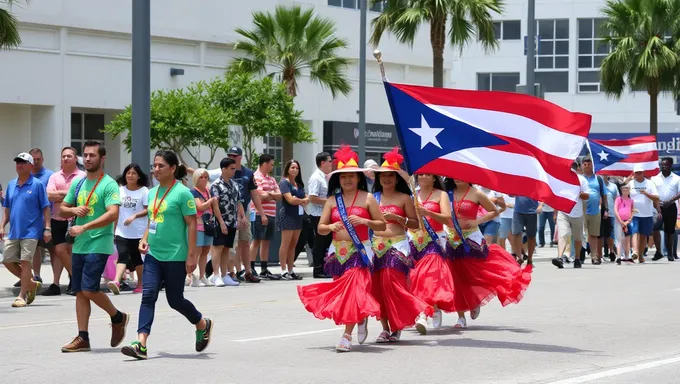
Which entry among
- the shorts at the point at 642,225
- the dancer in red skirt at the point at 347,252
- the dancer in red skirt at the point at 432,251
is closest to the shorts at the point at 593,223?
the shorts at the point at 642,225

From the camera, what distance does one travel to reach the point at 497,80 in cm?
6494

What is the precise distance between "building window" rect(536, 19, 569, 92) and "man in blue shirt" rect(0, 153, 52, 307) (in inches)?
1959

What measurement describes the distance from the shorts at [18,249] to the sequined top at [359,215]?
604 cm

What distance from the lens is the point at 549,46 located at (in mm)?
64062

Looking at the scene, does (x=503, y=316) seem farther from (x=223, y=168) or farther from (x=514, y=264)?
(x=223, y=168)

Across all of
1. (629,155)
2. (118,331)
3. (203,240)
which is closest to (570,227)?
(629,155)

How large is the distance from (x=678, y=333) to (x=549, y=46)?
174ft

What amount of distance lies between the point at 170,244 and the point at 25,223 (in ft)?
19.6

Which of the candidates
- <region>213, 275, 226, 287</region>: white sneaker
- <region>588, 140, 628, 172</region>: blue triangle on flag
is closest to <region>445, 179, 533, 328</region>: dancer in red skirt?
<region>213, 275, 226, 287</region>: white sneaker

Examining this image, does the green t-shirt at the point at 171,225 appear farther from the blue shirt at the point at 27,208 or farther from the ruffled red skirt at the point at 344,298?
the blue shirt at the point at 27,208

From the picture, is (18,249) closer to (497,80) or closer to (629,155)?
(629,155)

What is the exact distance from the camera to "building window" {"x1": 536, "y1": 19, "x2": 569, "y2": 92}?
209 ft

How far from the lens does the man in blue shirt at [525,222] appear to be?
2311cm

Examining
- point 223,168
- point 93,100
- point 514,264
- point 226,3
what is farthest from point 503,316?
point 226,3
